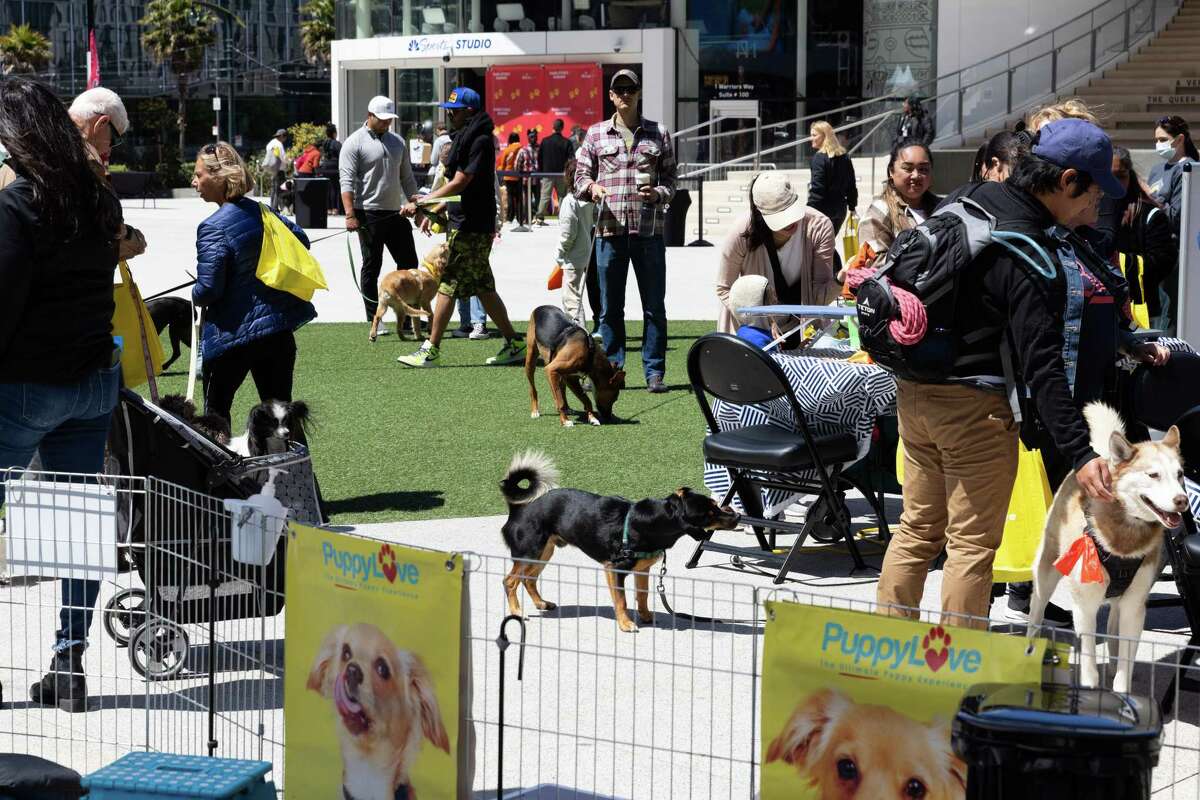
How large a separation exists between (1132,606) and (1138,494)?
17.1 inches

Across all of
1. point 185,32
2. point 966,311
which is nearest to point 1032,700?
point 966,311

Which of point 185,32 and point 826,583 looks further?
point 185,32

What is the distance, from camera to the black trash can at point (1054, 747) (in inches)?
106

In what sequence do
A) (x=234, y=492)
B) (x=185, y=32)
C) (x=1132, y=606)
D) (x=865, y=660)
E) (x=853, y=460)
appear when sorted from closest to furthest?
(x=865, y=660), (x=1132, y=606), (x=234, y=492), (x=853, y=460), (x=185, y=32)

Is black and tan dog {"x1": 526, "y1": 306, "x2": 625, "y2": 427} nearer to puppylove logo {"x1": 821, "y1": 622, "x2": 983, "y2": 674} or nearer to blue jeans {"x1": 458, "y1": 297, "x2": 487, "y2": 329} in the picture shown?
blue jeans {"x1": 458, "y1": 297, "x2": 487, "y2": 329}

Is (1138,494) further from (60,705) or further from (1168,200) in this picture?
(1168,200)

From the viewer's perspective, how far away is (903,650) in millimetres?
2988

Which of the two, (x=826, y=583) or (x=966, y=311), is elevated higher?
(x=966, y=311)

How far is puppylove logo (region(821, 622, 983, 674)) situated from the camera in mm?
2936

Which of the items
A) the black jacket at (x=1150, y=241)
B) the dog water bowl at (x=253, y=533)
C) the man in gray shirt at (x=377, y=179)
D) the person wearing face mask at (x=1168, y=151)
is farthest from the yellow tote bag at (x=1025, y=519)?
the man in gray shirt at (x=377, y=179)

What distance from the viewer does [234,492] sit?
5.62 meters

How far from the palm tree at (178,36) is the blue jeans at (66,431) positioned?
190 ft

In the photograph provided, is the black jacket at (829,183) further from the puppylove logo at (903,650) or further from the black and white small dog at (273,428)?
the puppylove logo at (903,650)

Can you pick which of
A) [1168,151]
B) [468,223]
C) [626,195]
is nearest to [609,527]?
[626,195]
